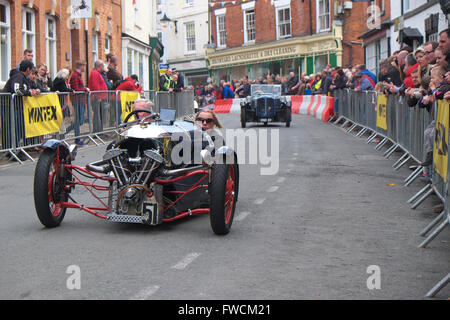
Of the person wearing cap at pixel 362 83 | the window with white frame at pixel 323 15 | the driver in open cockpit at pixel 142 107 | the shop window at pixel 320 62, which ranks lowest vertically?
the driver in open cockpit at pixel 142 107

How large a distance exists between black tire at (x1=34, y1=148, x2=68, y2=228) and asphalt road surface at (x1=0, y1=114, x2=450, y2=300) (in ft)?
0.48

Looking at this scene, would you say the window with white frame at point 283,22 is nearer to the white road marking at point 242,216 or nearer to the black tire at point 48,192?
the white road marking at point 242,216

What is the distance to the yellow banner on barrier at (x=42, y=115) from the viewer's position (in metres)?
13.1

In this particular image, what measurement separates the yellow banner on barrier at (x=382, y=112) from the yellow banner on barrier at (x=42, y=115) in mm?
6931

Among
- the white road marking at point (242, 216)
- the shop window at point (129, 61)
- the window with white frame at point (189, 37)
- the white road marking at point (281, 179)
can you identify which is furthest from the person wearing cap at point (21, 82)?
the window with white frame at point (189, 37)

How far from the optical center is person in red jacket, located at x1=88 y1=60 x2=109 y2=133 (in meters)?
16.6

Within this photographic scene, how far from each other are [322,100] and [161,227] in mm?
22162

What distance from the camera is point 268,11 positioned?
154 feet

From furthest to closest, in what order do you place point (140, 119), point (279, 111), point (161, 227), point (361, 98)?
point (279, 111)
point (361, 98)
point (140, 119)
point (161, 227)

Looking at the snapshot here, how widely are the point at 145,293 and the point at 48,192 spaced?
2.49 m

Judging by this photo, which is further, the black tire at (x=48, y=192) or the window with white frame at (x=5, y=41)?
the window with white frame at (x=5, y=41)

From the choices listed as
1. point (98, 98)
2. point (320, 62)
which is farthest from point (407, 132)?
point (320, 62)
